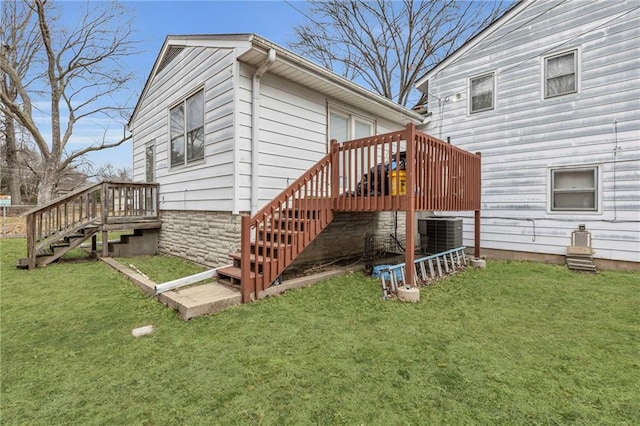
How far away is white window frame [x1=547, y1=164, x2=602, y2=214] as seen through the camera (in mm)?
6262

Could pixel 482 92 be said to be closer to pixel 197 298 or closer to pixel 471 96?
pixel 471 96

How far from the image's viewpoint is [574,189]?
660cm

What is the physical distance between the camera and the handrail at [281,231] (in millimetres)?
3904

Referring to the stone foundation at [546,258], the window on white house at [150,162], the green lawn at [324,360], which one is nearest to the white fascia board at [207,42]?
the window on white house at [150,162]

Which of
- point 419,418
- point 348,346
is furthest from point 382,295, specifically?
point 419,418

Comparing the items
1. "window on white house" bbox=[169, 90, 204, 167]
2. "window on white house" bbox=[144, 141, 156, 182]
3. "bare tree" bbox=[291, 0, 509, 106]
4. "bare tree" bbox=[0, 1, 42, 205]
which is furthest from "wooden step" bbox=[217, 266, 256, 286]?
"bare tree" bbox=[0, 1, 42, 205]

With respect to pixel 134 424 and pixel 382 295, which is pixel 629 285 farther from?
pixel 134 424

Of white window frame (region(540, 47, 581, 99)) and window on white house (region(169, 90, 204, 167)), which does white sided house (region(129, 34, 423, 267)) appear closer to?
window on white house (region(169, 90, 204, 167))

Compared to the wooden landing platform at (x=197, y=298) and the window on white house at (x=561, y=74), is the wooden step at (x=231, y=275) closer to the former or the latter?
the wooden landing platform at (x=197, y=298)

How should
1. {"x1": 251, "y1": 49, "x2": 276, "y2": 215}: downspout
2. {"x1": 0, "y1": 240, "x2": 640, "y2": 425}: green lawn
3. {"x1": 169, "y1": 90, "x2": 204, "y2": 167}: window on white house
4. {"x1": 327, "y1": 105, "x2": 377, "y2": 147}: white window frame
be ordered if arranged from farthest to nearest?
{"x1": 327, "y1": 105, "x2": 377, "y2": 147}: white window frame, {"x1": 169, "y1": 90, "x2": 204, "y2": 167}: window on white house, {"x1": 251, "y1": 49, "x2": 276, "y2": 215}: downspout, {"x1": 0, "y1": 240, "x2": 640, "y2": 425}: green lawn

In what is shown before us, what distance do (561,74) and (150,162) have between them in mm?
10738

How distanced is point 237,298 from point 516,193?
23.2 ft

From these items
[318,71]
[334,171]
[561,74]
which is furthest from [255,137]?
[561,74]

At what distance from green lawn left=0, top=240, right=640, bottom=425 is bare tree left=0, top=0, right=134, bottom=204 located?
14.0 metres
